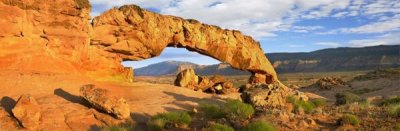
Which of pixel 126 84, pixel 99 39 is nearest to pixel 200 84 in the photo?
pixel 126 84

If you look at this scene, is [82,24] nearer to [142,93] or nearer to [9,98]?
[142,93]

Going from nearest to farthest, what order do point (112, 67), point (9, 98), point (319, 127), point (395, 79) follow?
1. point (319, 127)
2. point (9, 98)
3. point (112, 67)
4. point (395, 79)

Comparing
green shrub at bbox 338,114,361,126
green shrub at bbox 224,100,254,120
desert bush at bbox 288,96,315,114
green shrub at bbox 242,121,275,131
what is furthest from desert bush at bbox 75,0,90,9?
green shrub at bbox 338,114,361,126

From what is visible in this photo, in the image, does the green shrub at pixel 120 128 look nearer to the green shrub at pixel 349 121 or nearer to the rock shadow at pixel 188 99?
the rock shadow at pixel 188 99

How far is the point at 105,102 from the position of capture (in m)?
17.4

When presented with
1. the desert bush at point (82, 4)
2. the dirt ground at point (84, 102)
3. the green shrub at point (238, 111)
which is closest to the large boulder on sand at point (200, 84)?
the dirt ground at point (84, 102)

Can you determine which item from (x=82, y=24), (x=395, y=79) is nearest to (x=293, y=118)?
(x=82, y=24)

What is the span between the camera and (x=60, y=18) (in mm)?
22781

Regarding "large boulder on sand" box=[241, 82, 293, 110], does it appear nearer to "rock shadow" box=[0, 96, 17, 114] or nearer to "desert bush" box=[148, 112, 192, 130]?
"desert bush" box=[148, 112, 192, 130]

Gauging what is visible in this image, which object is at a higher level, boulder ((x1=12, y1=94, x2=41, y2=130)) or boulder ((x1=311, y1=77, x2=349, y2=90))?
boulder ((x1=12, y1=94, x2=41, y2=130))

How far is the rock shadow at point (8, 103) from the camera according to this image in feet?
56.7

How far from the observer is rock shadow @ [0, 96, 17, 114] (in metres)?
17.3

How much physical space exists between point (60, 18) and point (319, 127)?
537 inches

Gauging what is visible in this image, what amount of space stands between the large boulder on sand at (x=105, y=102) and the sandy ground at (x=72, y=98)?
37cm
